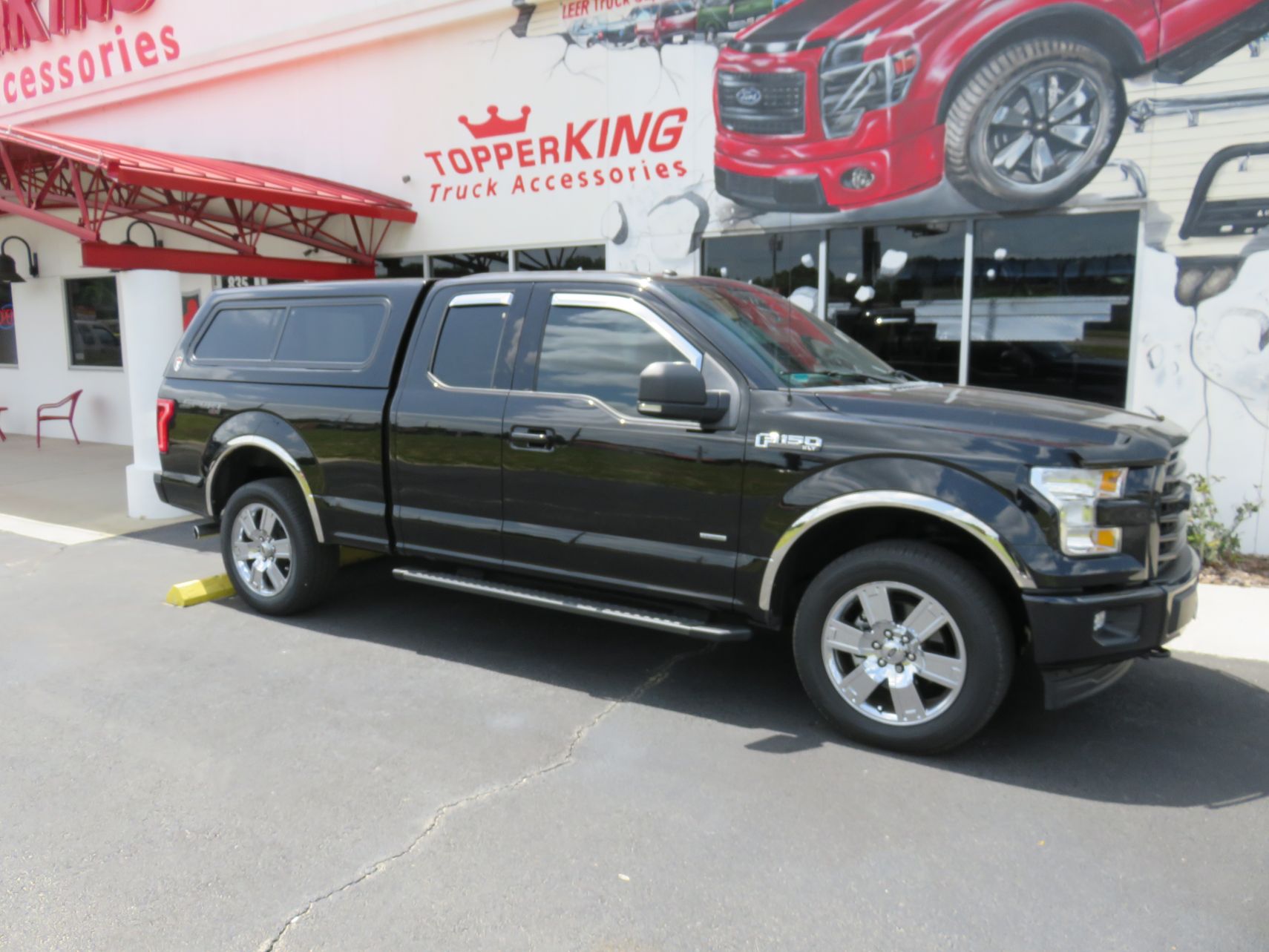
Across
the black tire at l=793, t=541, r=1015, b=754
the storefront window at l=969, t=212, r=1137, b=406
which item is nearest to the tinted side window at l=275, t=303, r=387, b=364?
the black tire at l=793, t=541, r=1015, b=754

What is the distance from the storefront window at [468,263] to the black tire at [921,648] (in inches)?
305

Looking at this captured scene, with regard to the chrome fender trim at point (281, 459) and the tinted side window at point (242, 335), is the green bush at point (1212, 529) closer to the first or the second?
the chrome fender trim at point (281, 459)

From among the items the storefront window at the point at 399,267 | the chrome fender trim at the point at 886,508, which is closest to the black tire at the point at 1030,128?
the chrome fender trim at the point at 886,508

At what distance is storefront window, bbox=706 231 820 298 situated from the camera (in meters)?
8.81

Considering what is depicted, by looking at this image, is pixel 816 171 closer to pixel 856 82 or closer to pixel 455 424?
pixel 856 82

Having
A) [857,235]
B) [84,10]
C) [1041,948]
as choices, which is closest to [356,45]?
[84,10]

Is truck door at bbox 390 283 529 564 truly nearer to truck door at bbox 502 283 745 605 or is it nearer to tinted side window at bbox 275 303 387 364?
truck door at bbox 502 283 745 605

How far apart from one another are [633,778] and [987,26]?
6.83m

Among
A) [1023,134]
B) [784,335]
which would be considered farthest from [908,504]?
[1023,134]

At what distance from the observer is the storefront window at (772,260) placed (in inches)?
347

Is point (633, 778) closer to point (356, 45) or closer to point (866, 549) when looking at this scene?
point (866, 549)

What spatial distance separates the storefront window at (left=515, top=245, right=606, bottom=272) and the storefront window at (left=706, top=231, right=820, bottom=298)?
4.46 feet

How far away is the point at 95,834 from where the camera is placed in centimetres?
336

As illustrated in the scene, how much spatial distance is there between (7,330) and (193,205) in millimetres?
6734
